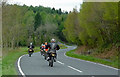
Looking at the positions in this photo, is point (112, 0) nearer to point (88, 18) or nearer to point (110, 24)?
point (110, 24)

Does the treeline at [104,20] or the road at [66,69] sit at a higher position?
the treeline at [104,20]

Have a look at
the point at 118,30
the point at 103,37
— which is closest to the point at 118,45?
the point at 118,30

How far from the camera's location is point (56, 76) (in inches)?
496

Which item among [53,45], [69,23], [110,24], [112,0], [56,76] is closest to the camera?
[56,76]

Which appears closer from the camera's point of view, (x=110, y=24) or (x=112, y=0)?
(x=112, y=0)

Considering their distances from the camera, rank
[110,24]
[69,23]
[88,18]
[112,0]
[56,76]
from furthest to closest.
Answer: [69,23]
[88,18]
[110,24]
[112,0]
[56,76]

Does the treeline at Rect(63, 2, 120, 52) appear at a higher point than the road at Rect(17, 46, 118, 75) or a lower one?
higher

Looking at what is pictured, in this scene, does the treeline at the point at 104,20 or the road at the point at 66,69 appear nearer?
the road at the point at 66,69

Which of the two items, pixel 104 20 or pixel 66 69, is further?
pixel 104 20

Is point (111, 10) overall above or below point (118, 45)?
above

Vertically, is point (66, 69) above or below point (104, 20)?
below

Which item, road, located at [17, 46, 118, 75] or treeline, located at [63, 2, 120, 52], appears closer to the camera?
road, located at [17, 46, 118, 75]

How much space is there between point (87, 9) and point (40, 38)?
249 ft

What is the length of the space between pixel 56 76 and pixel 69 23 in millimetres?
54427
